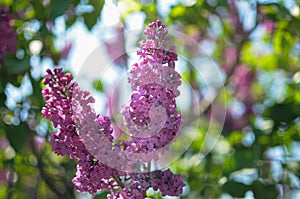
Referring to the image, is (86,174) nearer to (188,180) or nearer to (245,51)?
(188,180)

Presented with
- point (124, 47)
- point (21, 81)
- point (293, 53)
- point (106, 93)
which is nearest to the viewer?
point (21, 81)

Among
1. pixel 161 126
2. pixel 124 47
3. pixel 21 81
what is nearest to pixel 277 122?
pixel 124 47

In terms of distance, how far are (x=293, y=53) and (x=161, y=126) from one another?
2209 millimetres

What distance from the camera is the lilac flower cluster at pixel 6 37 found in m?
2.23

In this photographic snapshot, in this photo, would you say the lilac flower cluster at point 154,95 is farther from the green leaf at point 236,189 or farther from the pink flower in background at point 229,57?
the pink flower in background at point 229,57

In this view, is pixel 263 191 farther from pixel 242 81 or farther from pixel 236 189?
pixel 242 81

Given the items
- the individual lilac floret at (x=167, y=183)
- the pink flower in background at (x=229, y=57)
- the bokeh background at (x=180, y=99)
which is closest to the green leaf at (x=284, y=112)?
the bokeh background at (x=180, y=99)

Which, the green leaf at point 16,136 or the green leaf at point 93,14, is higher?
the green leaf at point 93,14

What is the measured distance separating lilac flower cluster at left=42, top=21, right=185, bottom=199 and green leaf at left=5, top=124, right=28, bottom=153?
0.91m

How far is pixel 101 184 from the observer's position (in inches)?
Answer: 51.6

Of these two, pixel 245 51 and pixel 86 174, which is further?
pixel 245 51

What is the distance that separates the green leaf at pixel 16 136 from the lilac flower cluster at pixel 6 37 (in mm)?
265

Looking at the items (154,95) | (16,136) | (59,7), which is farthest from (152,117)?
(16,136)

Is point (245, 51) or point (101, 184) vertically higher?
point (245, 51)
